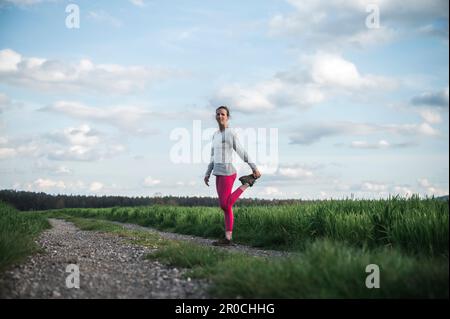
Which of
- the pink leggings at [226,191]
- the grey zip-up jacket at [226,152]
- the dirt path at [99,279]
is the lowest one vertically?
the dirt path at [99,279]

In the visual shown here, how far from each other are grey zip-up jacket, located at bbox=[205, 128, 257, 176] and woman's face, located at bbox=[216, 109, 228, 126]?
21 centimetres

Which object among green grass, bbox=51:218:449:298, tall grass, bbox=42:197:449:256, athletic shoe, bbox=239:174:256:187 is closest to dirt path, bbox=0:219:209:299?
green grass, bbox=51:218:449:298

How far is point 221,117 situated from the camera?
967 centimetres

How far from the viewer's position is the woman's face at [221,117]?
967 centimetres

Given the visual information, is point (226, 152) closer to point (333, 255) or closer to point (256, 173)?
point (256, 173)

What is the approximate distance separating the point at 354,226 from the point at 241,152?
3127 millimetres

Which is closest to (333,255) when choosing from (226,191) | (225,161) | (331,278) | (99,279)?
(331,278)

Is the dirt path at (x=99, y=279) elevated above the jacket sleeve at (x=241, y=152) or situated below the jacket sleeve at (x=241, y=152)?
below

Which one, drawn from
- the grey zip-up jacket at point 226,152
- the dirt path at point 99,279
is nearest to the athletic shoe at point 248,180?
the grey zip-up jacket at point 226,152

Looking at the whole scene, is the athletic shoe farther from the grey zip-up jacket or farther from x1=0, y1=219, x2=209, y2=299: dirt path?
x1=0, y1=219, x2=209, y2=299: dirt path

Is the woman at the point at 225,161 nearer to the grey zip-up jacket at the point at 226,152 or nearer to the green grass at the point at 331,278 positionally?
the grey zip-up jacket at the point at 226,152
